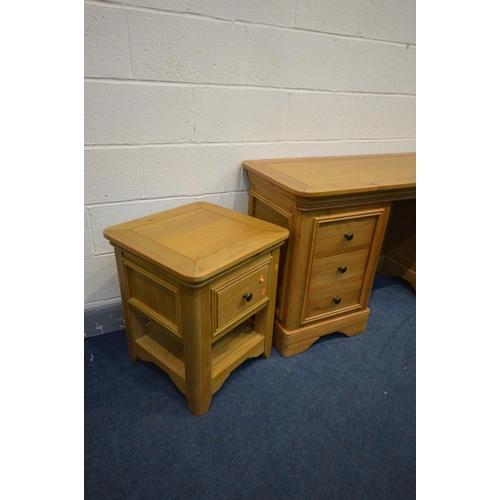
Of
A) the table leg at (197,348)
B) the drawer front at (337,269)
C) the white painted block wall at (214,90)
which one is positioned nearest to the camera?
the table leg at (197,348)

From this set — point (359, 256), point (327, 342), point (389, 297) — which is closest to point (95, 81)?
point (359, 256)

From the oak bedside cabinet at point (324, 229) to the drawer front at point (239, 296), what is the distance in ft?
0.53

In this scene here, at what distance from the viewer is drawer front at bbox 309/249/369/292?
137cm

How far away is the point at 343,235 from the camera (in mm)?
1345

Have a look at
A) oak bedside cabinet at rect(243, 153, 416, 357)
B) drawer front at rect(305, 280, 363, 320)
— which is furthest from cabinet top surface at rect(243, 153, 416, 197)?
drawer front at rect(305, 280, 363, 320)

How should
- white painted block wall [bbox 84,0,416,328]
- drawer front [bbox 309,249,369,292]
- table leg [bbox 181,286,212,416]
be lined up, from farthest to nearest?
1. drawer front [bbox 309,249,369,292]
2. white painted block wall [bbox 84,0,416,328]
3. table leg [bbox 181,286,212,416]

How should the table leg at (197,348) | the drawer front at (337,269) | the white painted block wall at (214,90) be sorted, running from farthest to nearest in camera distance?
the drawer front at (337,269)
the white painted block wall at (214,90)
the table leg at (197,348)

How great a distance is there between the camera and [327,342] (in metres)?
1.58

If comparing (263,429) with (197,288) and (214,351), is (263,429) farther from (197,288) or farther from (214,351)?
(197,288)

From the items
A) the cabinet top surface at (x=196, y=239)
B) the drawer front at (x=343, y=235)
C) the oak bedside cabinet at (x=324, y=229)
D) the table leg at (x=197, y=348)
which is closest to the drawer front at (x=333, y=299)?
the oak bedside cabinet at (x=324, y=229)

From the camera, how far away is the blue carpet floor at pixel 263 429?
1.01m

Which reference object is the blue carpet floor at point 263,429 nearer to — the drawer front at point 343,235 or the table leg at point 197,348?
the table leg at point 197,348

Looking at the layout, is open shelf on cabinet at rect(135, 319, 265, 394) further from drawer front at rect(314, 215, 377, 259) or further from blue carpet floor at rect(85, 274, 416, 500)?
drawer front at rect(314, 215, 377, 259)

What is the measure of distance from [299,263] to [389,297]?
897 millimetres
